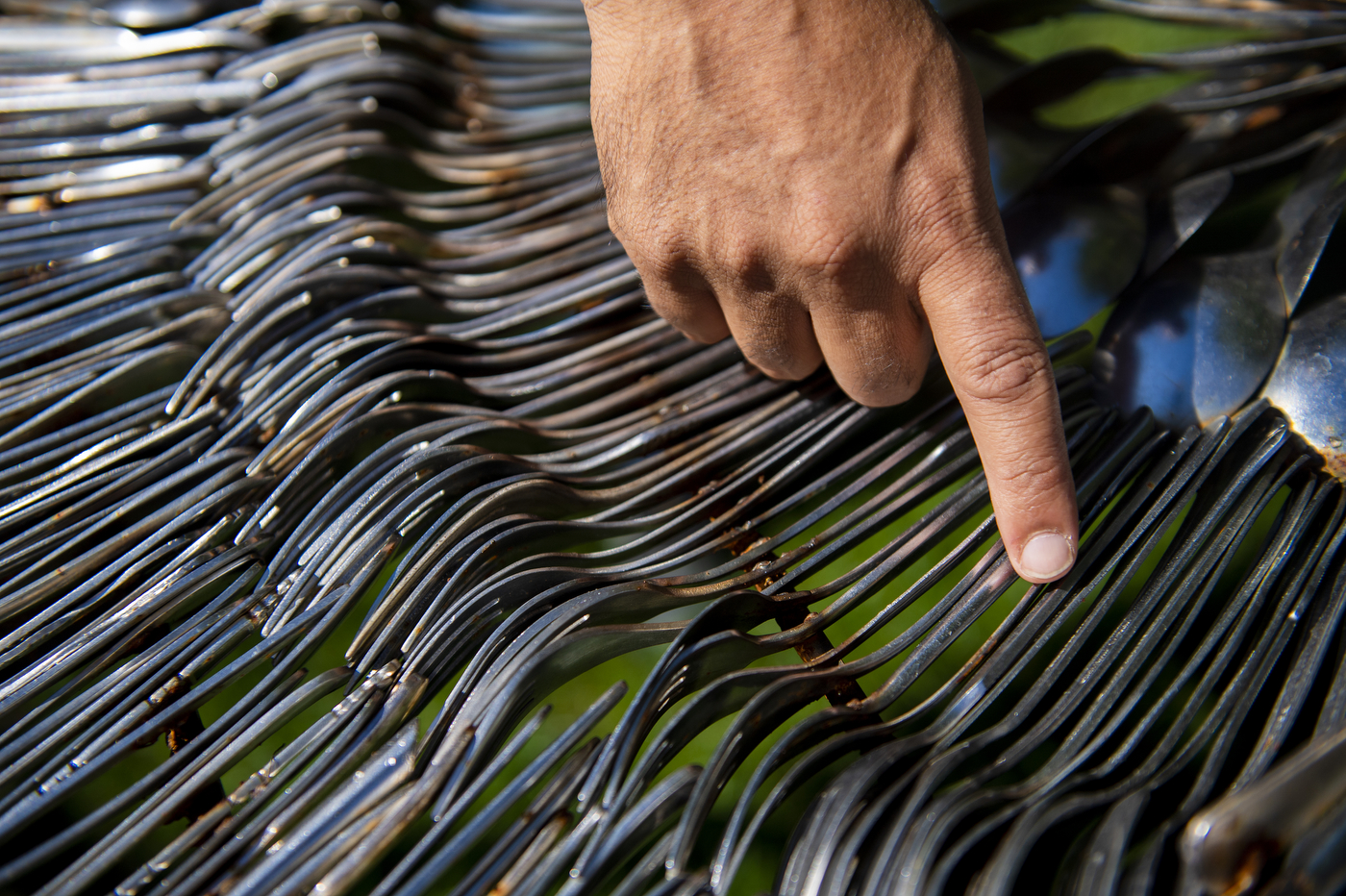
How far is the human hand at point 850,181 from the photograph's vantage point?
1.98ft

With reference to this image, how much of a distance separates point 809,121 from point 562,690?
542mm

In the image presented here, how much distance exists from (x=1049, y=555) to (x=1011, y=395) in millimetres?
124

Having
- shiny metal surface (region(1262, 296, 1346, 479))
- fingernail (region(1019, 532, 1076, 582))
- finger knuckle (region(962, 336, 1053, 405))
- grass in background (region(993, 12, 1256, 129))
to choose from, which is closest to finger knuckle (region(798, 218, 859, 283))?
finger knuckle (region(962, 336, 1053, 405))

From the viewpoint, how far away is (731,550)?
0.76 metres

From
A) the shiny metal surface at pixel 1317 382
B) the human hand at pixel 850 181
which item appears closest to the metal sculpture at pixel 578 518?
the shiny metal surface at pixel 1317 382

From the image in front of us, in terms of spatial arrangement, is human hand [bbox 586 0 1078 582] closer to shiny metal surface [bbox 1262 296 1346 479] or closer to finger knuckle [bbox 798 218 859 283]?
finger knuckle [bbox 798 218 859 283]

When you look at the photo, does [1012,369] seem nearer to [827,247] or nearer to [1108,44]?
[827,247]

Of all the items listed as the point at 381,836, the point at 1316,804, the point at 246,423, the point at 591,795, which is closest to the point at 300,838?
the point at 381,836

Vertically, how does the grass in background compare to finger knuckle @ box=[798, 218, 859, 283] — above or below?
below

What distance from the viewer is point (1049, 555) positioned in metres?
0.63

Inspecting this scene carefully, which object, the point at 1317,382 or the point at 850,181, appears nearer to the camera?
the point at 850,181

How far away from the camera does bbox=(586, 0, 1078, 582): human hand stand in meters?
0.60

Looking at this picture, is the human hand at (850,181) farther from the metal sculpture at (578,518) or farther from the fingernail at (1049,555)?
the metal sculpture at (578,518)

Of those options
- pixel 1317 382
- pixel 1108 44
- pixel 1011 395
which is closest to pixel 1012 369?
pixel 1011 395
